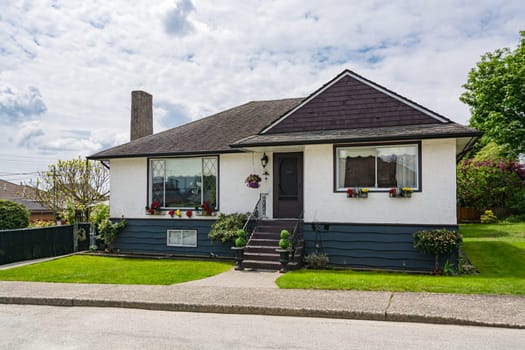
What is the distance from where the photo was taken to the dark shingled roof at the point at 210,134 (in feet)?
51.1

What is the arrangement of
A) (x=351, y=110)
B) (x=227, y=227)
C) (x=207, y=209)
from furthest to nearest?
(x=207, y=209)
(x=227, y=227)
(x=351, y=110)

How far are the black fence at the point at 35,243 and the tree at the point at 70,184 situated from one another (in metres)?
8.42

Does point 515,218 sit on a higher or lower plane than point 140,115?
lower

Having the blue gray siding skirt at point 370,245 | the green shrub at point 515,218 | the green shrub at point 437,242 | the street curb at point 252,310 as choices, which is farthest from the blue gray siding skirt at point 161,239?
the green shrub at point 515,218

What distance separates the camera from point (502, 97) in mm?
24266

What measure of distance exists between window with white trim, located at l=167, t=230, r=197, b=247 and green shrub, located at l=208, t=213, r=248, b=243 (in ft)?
3.87

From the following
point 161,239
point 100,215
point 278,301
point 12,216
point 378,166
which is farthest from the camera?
point 12,216

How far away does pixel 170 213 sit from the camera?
51.4ft

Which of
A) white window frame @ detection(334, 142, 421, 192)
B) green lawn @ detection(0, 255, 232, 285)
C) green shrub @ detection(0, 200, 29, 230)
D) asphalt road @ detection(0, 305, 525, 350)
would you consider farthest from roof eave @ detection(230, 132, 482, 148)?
green shrub @ detection(0, 200, 29, 230)

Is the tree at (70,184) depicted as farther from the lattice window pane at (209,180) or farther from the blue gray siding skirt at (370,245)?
the blue gray siding skirt at (370,245)

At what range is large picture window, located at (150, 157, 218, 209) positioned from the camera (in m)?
15.5

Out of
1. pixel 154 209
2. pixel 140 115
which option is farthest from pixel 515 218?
pixel 140 115

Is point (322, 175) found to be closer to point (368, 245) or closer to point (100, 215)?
point (368, 245)

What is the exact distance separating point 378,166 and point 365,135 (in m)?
0.94
